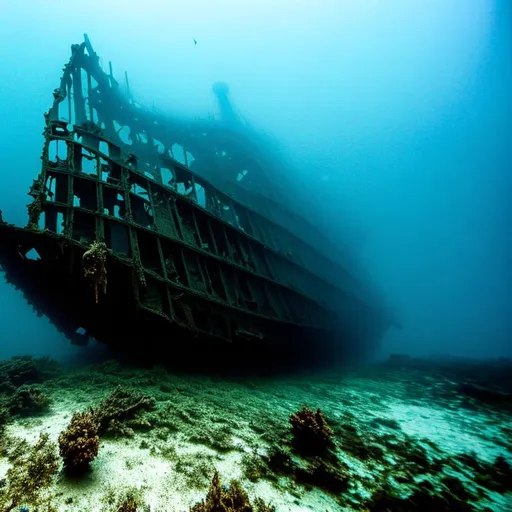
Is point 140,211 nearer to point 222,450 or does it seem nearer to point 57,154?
point 57,154

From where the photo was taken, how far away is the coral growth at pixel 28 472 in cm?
310

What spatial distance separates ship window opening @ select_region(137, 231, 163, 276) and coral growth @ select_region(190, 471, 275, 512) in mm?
A: 6279

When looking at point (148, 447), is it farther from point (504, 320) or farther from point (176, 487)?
point (504, 320)

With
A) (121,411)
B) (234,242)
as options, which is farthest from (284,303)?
(121,411)

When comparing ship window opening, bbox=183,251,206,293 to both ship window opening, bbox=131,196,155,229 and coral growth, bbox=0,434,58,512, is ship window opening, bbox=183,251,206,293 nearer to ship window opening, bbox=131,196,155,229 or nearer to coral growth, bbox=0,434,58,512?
ship window opening, bbox=131,196,155,229

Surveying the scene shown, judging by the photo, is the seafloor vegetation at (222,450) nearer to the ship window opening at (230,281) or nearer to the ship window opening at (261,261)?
the ship window opening at (230,281)

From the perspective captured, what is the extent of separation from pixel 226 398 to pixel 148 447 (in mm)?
3149

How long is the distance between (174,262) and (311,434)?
656 centimetres

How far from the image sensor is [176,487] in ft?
11.9

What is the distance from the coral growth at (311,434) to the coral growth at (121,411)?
310 cm

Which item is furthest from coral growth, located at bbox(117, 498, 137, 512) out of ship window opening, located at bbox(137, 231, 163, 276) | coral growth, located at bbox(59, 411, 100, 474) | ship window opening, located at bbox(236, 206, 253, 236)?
ship window opening, located at bbox(236, 206, 253, 236)

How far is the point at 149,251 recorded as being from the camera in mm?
8812

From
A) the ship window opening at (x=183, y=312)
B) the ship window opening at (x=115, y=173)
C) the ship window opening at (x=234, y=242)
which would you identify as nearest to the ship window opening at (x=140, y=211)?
the ship window opening at (x=115, y=173)

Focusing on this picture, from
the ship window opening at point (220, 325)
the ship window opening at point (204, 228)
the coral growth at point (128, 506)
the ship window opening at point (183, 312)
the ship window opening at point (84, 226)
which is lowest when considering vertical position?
the coral growth at point (128, 506)
